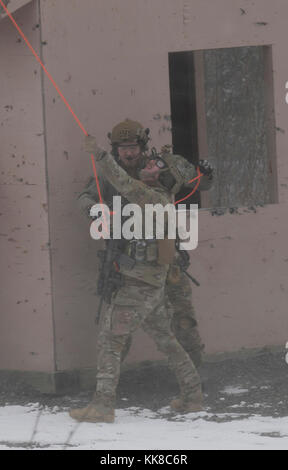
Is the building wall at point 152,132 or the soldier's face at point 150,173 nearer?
the soldier's face at point 150,173

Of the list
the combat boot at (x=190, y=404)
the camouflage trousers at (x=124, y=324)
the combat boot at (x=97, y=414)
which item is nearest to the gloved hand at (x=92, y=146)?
the camouflage trousers at (x=124, y=324)

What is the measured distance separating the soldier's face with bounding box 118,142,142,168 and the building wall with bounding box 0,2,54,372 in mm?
592

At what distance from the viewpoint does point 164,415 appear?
5.93 m

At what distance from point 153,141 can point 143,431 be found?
209cm

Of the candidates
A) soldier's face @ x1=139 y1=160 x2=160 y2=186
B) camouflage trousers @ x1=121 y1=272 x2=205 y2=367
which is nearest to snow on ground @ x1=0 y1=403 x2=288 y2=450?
camouflage trousers @ x1=121 y1=272 x2=205 y2=367

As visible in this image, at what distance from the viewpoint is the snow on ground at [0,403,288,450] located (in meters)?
5.20

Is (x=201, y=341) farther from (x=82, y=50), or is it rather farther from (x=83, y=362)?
(x=82, y=50)

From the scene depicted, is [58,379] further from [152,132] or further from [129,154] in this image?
[152,132]

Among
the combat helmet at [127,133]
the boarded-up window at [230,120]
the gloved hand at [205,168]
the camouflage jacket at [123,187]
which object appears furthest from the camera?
the boarded-up window at [230,120]

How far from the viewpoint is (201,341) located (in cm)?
677

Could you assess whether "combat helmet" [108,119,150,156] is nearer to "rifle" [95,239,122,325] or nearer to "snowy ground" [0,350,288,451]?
"rifle" [95,239,122,325]

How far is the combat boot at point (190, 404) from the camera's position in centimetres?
592

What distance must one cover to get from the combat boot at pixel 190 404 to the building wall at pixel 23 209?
0.94m

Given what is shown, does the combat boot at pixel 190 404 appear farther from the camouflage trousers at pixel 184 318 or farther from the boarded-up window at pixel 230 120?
the boarded-up window at pixel 230 120
